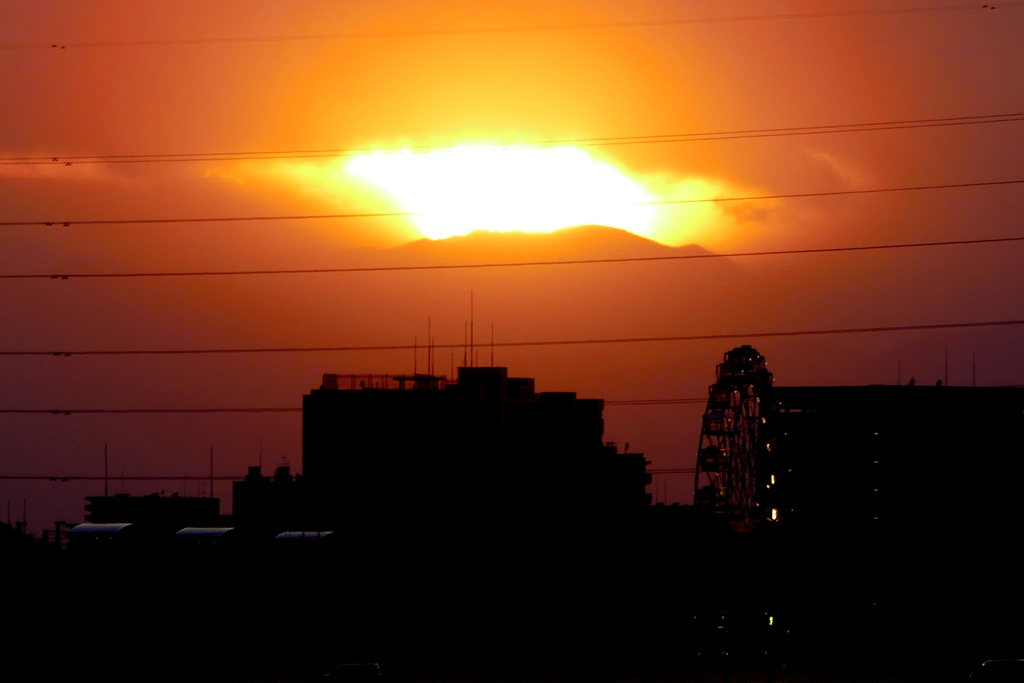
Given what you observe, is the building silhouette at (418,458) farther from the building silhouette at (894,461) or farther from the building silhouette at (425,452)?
the building silhouette at (894,461)

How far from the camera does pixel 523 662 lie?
53.6 metres

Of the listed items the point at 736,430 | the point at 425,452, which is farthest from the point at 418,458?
the point at 736,430

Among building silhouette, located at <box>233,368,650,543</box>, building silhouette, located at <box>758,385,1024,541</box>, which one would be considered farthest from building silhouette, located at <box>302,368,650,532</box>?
building silhouette, located at <box>758,385,1024,541</box>

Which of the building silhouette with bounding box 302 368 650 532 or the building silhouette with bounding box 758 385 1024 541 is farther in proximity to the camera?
the building silhouette with bounding box 302 368 650 532

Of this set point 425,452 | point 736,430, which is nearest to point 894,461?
point 736,430

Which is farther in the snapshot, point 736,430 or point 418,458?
point 418,458

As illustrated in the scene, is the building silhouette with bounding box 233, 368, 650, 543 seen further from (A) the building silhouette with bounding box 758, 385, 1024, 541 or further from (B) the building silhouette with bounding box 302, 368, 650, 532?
(A) the building silhouette with bounding box 758, 385, 1024, 541

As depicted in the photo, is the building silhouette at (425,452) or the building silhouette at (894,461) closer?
the building silhouette at (894,461)

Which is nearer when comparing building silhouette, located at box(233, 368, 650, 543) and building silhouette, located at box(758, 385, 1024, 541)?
building silhouette, located at box(758, 385, 1024, 541)

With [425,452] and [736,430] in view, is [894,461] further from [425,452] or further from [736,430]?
[425,452]

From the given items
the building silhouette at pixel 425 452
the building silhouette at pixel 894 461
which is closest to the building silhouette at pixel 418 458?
the building silhouette at pixel 425 452

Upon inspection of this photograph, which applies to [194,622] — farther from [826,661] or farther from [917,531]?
[917,531]

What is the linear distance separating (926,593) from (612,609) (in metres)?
22.3

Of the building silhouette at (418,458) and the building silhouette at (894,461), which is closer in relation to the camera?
the building silhouette at (894,461)
